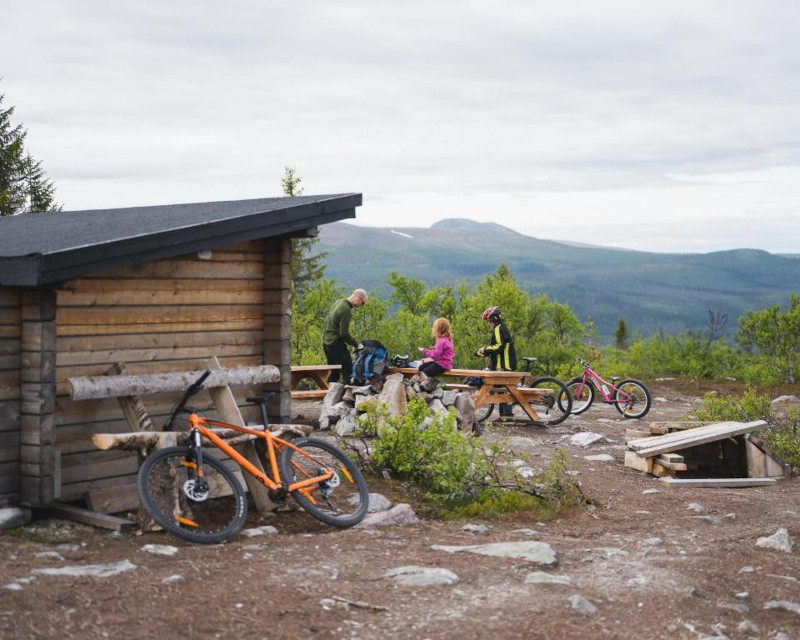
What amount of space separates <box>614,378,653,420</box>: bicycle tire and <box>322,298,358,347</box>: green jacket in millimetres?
5568

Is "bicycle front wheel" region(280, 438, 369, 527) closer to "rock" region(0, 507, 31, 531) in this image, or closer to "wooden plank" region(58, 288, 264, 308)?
"wooden plank" region(58, 288, 264, 308)

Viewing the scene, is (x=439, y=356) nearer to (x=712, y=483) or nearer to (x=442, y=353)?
(x=442, y=353)

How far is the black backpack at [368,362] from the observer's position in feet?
47.8

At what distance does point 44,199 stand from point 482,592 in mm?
38201

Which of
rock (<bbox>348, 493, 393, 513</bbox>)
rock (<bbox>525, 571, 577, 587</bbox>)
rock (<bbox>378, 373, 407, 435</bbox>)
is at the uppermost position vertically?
rock (<bbox>378, 373, 407, 435</bbox>)

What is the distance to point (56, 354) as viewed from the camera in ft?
27.0

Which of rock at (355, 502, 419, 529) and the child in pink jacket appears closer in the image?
rock at (355, 502, 419, 529)

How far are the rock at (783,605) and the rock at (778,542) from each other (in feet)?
4.94

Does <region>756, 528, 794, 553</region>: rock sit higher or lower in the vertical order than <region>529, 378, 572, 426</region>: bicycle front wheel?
lower

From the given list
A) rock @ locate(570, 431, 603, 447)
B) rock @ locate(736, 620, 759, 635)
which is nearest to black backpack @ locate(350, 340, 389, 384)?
rock @ locate(570, 431, 603, 447)

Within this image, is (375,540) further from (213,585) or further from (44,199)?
(44,199)

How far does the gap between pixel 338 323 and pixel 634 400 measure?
615 centimetres

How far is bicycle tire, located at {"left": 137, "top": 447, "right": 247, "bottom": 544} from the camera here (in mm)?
7680

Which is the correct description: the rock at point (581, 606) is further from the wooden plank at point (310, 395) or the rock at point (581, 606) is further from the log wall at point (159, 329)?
the wooden plank at point (310, 395)
